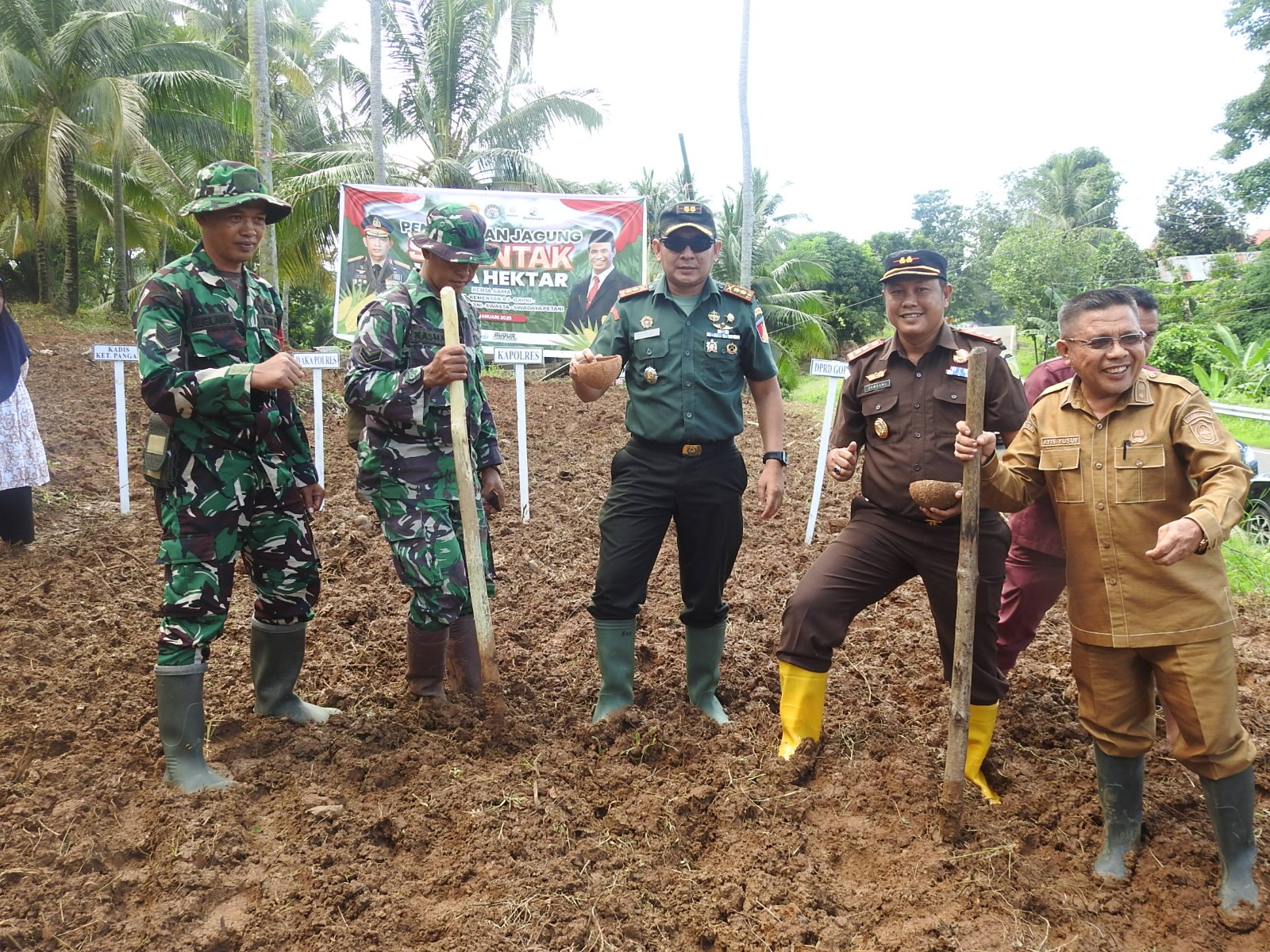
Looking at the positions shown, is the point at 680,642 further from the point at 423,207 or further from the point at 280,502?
the point at 423,207

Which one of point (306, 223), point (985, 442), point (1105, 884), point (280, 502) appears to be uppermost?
point (306, 223)

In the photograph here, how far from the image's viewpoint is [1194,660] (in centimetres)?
252

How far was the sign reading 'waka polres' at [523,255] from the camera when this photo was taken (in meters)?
8.20

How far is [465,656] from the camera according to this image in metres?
3.77

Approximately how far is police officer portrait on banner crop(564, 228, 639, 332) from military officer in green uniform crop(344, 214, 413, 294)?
1.60 m

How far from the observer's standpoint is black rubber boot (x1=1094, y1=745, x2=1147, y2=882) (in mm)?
2762

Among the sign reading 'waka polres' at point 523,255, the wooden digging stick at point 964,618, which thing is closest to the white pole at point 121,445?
the sign reading 'waka polres' at point 523,255

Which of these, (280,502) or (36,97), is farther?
(36,97)

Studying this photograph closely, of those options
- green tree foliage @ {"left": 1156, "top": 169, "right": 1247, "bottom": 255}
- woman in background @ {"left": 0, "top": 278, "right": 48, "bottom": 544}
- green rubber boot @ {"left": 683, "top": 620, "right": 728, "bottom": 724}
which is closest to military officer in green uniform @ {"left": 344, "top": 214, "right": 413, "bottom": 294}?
woman in background @ {"left": 0, "top": 278, "right": 48, "bottom": 544}

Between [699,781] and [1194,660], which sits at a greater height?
[1194,660]

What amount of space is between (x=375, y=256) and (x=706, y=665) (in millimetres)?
5911

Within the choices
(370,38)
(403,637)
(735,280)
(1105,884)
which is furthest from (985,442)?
(735,280)

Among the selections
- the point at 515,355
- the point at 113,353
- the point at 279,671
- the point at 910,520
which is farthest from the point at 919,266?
the point at 113,353

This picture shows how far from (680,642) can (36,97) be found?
770 inches
